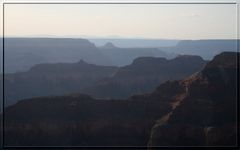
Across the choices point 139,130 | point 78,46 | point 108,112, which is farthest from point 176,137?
point 78,46

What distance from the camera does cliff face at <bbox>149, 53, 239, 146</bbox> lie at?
2128 cm

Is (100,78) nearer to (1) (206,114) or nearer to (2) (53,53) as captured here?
(2) (53,53)

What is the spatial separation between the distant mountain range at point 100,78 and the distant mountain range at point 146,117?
8.82 m

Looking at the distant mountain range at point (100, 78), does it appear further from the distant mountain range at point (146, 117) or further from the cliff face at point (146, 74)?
the distant mountain range at point (146, 117)

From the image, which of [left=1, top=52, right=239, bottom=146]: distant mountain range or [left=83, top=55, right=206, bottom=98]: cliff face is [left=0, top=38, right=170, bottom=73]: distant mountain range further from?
[left=1, top=52, right=239, bottom=146]: distant mountain range

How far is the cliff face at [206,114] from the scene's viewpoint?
21.3 m

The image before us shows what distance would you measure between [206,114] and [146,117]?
10.9 ft

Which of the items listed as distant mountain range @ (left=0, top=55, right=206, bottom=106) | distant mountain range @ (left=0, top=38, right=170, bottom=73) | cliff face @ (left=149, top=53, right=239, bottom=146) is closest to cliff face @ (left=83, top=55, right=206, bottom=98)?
distant mountain range @ (left=0, top=55, right=206, bottom=106)

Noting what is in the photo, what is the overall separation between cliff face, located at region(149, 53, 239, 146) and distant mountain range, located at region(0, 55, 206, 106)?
39.1ft

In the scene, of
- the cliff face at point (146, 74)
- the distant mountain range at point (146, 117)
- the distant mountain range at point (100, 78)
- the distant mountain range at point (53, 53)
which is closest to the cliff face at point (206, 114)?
the distant mountain range at point (146, 117)

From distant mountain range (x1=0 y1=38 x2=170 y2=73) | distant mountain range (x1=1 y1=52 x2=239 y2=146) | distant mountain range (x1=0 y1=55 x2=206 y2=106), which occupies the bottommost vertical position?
distant mountain range (x1=1 y1=52 x2=239 y2=146)

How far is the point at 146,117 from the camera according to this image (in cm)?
2428

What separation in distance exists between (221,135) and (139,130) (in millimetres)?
4398

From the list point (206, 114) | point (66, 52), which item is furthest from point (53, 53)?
point (206, 114)
